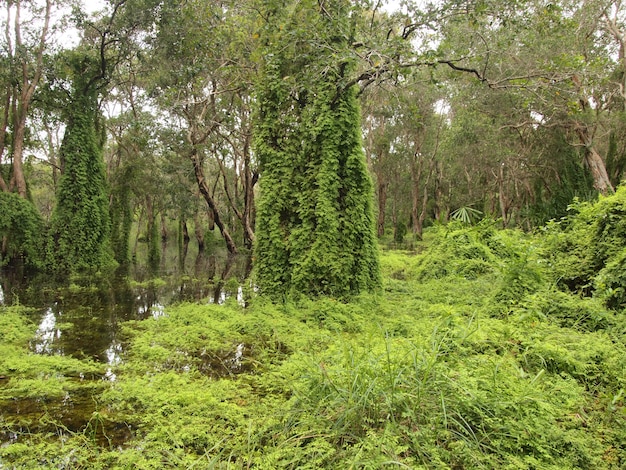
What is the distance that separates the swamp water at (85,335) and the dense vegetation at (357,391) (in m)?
0.04

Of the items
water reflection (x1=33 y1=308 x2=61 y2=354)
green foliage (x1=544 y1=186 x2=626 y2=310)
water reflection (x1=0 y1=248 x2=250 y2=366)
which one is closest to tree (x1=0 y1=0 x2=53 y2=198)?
water reflection (x1=0 y1=248 x2=250 y2=366)

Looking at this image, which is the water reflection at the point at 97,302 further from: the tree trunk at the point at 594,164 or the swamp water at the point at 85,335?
the tree trunk at the point at 594,164

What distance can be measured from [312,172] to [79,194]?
12353mm

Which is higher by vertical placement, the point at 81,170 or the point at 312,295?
the point at 81,170

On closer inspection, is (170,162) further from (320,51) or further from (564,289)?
(564,289)

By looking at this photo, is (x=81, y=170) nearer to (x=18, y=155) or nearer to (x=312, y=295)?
(x=18, y=155)

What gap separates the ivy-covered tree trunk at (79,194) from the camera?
628 inches

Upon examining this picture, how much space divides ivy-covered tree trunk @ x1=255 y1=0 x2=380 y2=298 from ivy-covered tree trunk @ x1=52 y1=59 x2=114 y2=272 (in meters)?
11.1

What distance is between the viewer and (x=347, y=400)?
9.80ft

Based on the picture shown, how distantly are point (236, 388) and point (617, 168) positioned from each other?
24317 millimetres

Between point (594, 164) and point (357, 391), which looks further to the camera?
point (594, 164)

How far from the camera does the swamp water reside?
3.37 m

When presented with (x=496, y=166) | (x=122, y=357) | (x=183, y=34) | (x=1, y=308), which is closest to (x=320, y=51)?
(x=122, y=357)

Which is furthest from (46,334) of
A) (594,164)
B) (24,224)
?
(594,164)
